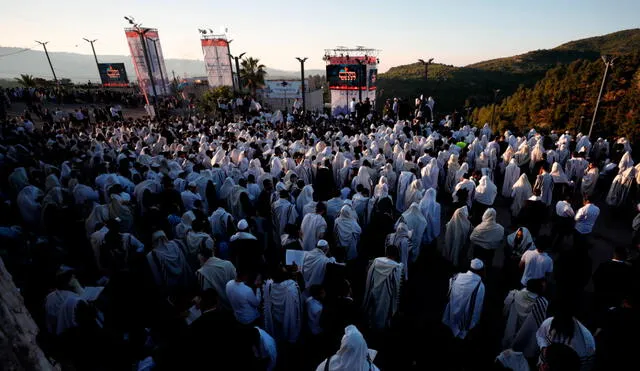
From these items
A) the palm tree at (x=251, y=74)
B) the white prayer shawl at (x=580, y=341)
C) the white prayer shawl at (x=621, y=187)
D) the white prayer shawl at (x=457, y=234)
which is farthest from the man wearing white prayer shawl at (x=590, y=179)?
the palm tree at (x=251, y=74)

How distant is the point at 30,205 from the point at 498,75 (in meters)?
82.7

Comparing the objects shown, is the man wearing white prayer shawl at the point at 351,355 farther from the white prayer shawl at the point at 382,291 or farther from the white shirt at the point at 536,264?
the white shirt at the point at 536,264

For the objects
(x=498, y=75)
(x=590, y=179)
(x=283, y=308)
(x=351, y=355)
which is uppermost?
(x=498, y=75)

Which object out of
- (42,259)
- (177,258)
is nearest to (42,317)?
(42,259)

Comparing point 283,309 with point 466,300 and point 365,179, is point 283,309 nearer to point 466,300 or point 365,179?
point 466,300

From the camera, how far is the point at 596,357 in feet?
11.3

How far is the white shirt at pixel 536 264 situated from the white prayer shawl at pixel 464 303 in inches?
39.7

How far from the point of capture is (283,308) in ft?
14.0

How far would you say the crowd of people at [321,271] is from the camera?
323cm

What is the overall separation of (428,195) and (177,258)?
493 cm

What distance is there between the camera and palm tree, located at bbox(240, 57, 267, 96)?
3338 centimetres

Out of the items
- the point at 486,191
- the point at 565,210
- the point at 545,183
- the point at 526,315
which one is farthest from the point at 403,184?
the point at 526,315

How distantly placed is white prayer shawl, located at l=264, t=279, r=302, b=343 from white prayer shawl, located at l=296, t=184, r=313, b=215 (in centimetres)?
309

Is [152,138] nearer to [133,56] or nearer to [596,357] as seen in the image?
[596,357]
